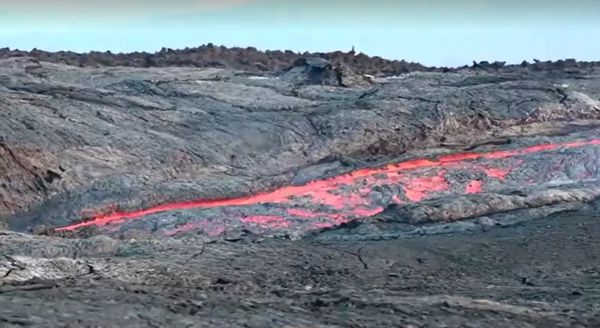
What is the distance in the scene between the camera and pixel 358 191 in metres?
17.2

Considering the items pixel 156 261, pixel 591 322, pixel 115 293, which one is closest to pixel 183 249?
pixel 156 261

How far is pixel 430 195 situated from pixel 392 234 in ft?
14.9

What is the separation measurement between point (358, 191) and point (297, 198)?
1.31 m

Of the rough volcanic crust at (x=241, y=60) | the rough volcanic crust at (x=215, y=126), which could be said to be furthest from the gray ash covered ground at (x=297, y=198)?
the rough volcanic crust at (x=241, y=60)

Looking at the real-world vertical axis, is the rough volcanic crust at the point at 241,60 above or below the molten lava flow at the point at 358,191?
above

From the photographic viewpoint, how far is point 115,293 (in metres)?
7.75

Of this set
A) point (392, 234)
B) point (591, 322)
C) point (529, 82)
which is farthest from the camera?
point (529, 82)

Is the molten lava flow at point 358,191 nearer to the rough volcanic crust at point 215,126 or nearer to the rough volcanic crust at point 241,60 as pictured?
the rough volcanic crust at point 215,126

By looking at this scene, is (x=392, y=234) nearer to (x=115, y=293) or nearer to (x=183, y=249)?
(x=183, y=249)

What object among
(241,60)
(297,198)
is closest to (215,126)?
(297,198)

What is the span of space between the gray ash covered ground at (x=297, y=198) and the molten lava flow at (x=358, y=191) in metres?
0.06

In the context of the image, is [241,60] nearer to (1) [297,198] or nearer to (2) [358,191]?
(2) [358,191]

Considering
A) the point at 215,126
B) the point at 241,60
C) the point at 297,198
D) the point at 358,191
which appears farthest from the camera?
the point at 241,60

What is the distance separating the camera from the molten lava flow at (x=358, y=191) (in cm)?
1586
